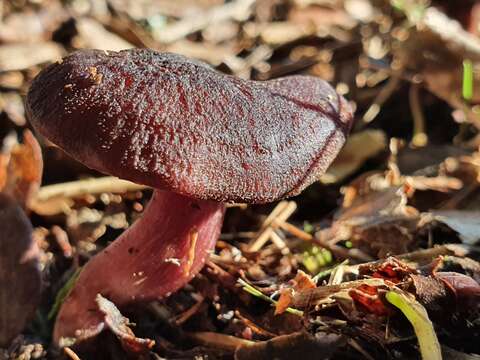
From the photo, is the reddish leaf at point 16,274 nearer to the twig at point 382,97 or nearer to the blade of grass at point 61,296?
→ the blade of grass at point 61,296

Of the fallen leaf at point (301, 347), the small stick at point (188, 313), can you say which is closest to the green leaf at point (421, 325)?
the fallen leaf at point (301, 347)

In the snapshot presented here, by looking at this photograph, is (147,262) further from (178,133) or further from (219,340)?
(178,133)

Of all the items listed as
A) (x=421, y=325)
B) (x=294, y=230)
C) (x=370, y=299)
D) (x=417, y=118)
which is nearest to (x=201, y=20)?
(x=417, y=118)

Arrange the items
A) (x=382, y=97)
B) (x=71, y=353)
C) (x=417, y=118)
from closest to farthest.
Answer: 1. (x=71, y=353)
2. (x=417, y=118)
3. (x=382, y=97)

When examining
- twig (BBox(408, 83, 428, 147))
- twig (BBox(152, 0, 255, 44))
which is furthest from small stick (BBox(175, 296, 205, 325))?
twig (BBox(152, 0, 255, 44))

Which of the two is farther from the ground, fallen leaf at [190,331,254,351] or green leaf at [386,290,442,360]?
green leaf at [386,290,442,360]

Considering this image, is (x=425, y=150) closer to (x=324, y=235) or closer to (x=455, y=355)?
(x=324, y=235)

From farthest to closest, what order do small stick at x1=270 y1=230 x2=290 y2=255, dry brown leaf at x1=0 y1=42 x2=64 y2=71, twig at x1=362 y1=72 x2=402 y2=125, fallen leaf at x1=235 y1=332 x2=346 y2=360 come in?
dry brown leaf at x1=0 y1=42 x2=64 y2=71
twig at x1=362 y1=72 x2=402 y2=125
small stick at x1=270 y1=230 x2=290 y2=255
fallen leaf at x1=235 y1=332 x2=346 y2=360

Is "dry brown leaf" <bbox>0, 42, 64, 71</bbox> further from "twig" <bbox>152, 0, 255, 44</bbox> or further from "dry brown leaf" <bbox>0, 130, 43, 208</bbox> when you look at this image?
"dry brown leaf" <bbox>0, 130, 43, 208</bbox>
